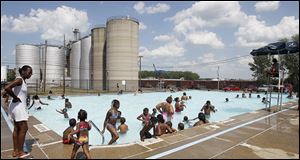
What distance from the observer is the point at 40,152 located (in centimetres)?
461

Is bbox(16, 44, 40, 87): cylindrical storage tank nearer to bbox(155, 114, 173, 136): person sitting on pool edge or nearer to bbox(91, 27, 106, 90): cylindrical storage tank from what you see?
bbox(91, 27, 106, 90): cylindrical storage tank

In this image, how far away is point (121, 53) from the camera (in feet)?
126

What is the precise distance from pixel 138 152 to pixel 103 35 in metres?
41.0

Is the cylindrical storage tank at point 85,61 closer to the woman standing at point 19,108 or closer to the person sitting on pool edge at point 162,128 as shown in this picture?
the person sitting on pool edge at point 162,128

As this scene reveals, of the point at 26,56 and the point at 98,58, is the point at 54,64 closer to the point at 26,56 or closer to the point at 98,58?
the point at 26,56

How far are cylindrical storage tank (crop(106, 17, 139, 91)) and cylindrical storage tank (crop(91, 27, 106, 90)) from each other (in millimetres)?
3340

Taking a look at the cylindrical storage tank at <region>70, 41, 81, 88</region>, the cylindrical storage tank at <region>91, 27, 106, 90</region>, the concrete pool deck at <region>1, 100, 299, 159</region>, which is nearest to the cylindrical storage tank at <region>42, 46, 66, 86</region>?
the cylindrical storage tank at <region>70, 41, 81, 88</region>

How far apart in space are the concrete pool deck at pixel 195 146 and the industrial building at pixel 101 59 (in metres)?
28.3

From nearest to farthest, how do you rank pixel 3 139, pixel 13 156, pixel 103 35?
pixel 13 156 < pixel 3 139 < pixel 103 35

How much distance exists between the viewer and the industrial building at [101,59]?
126 ft

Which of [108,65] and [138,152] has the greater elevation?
[108,65]

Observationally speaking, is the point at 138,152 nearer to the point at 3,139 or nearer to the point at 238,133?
the point at 238,133

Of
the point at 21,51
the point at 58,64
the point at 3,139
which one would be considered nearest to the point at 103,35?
the point at 58,64

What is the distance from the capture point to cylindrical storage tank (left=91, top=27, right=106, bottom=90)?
42500 mm
